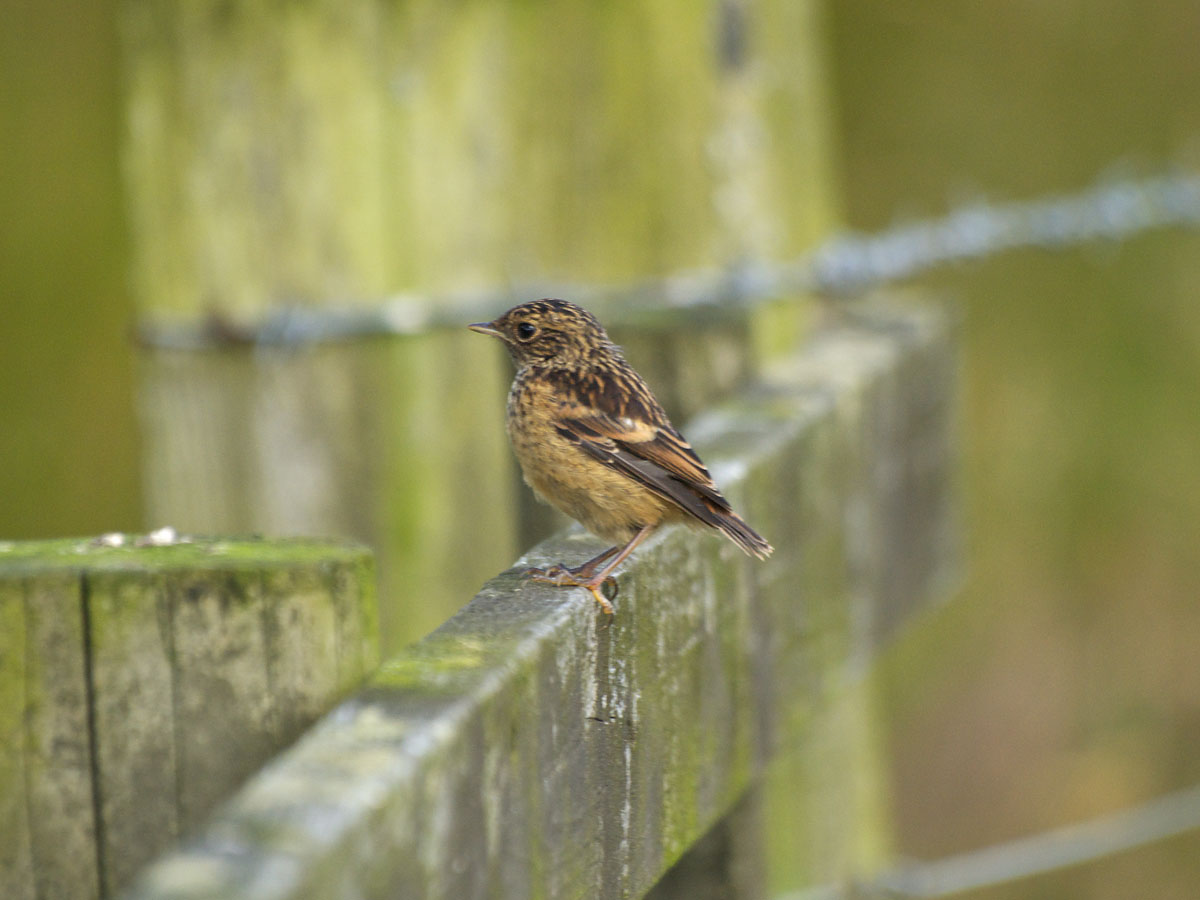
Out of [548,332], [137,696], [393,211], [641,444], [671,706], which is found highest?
[393,211]

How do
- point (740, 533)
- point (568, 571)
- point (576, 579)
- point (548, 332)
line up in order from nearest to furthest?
point (576, 579) → point (568, 571) → point (740, 533) → point (548, 332)

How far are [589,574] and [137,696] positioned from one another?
75cm

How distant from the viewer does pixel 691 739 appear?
2666 millimetres

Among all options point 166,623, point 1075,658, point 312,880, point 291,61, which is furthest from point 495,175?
point 1075,658

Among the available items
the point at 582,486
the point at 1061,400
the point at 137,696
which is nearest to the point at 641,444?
the point at 582,486

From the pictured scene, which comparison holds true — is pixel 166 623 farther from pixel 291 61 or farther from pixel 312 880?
pixel 291 61

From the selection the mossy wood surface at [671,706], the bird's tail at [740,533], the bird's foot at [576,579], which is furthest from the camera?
the bird's tail at [740,533]

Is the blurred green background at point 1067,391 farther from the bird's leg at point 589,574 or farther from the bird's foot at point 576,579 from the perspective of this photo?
the bird's foot at point 576,579

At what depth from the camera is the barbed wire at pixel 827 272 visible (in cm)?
369

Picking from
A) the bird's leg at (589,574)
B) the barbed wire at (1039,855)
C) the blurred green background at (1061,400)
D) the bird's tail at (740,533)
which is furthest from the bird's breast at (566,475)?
the blurred green background at (1061,400)

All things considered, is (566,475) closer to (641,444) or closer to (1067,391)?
(641,444)

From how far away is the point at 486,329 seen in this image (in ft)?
12.1

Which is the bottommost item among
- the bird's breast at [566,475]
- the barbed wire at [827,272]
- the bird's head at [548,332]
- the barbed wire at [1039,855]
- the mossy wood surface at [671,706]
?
the barbed wire at [1039,855]

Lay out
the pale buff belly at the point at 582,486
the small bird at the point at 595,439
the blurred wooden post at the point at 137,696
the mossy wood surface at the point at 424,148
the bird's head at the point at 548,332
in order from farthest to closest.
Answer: the bird's head at the point at 548,332 → the mossy wood surface at the point at 424,148 → the pale buff belly at the point at 582,486 → the small bird at the point at 595,439 → the blurred wooden post at the point at 137,696
